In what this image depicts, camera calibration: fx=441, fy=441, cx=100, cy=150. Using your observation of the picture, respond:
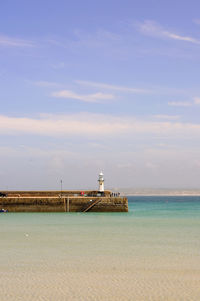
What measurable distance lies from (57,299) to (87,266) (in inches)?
241

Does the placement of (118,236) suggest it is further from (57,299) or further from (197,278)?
(57,299)

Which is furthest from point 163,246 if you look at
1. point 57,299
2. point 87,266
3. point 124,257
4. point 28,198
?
point 28,198

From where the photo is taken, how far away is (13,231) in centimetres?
3866

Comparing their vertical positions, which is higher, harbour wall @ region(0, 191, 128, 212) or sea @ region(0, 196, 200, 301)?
harbour wall @ region(0, 191, 128, 212)

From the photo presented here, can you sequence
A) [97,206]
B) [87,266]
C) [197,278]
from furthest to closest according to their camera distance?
[97,206] → [87,266] → [197,278]

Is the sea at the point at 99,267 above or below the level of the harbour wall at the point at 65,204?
below

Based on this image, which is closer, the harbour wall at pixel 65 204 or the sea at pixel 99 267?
the sea at pixel 99 267

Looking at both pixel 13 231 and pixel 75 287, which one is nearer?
pixel 75 287

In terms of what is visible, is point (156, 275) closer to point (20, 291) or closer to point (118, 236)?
point (20, 291)

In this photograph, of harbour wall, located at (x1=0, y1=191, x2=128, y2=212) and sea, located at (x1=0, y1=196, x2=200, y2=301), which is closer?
sea, located at (x1=0, y1=196, x2=200, y2=301)

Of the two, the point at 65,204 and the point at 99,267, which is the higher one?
the point at 65,204

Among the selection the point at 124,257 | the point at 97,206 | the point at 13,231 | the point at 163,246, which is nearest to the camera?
the point at 124,257

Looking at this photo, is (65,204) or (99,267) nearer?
(99,267)

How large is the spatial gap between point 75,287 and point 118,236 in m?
17.1
